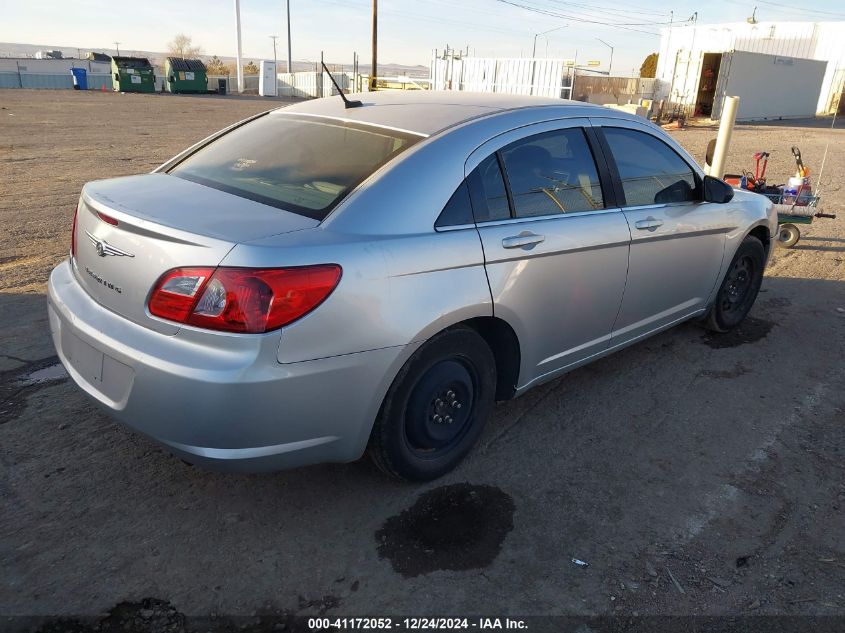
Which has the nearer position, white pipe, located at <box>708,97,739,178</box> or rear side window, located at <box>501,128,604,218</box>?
rear side window, located at <box>501,128,604,218</box>

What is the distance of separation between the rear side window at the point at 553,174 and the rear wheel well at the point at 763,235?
2.08 metres

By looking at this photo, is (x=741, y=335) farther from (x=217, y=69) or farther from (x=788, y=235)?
(x=217, y=69)

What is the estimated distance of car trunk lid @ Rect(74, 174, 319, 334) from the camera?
2.44 m

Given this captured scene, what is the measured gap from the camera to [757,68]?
3391cm

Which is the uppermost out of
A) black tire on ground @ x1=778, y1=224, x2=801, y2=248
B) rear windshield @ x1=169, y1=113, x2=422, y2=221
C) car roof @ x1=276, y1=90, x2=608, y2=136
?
car roof @ x1=276, y1=90, x2=608, y2=136

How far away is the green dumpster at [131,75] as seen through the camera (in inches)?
1790

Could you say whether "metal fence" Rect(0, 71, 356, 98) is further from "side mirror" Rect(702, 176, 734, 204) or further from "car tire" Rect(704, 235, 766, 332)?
"side mirror" Rect(702, 176, 734, 204)

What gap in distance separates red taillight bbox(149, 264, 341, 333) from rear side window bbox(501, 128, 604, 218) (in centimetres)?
125

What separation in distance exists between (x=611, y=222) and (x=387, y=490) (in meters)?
1.83

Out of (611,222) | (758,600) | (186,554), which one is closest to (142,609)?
(186,554)

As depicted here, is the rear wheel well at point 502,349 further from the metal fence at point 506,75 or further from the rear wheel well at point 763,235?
the metal fence at point 506,75

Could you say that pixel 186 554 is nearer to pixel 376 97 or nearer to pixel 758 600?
pixel 758 600

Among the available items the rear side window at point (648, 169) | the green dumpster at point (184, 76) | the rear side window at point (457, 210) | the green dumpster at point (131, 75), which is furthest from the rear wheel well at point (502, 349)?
the green dumpster at point (184, 76)

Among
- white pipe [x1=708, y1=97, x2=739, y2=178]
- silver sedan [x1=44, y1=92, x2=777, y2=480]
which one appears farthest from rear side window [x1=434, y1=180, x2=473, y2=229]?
white pipe [x1=708, y1=97, x2=739, y2=178]
